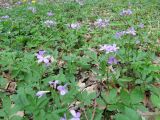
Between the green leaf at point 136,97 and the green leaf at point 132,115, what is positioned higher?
the green leaf at point 132,115

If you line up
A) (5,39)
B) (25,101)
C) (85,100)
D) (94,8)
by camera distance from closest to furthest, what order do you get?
1. (25,101)
2. (85,100)
3. (5,39)
4. (94,8)

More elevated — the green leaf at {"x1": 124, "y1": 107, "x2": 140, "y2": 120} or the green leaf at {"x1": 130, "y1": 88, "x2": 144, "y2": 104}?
the green leaf at {"x1": 124, "y1": 107, "x2": 140, "y2": 120}

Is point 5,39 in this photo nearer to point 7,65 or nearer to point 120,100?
point 7,65

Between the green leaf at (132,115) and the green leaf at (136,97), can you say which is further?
the green leaf at (136,97)

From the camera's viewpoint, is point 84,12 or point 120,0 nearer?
point 84,12

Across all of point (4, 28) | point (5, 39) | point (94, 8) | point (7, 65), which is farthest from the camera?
point (94, 8)

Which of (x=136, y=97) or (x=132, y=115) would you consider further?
(x=136, y=97)

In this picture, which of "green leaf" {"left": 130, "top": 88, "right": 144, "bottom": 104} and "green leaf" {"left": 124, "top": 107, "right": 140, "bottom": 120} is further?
"green leaf" {"left": 130, "top": 88, "right": 144, "bottom": 104}

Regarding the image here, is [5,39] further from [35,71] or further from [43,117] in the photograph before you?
[43,117]

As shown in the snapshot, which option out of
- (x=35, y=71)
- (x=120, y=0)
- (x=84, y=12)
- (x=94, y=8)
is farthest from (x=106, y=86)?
(x=120, y=0)

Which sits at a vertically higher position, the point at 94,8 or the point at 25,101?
the point at 25,101
